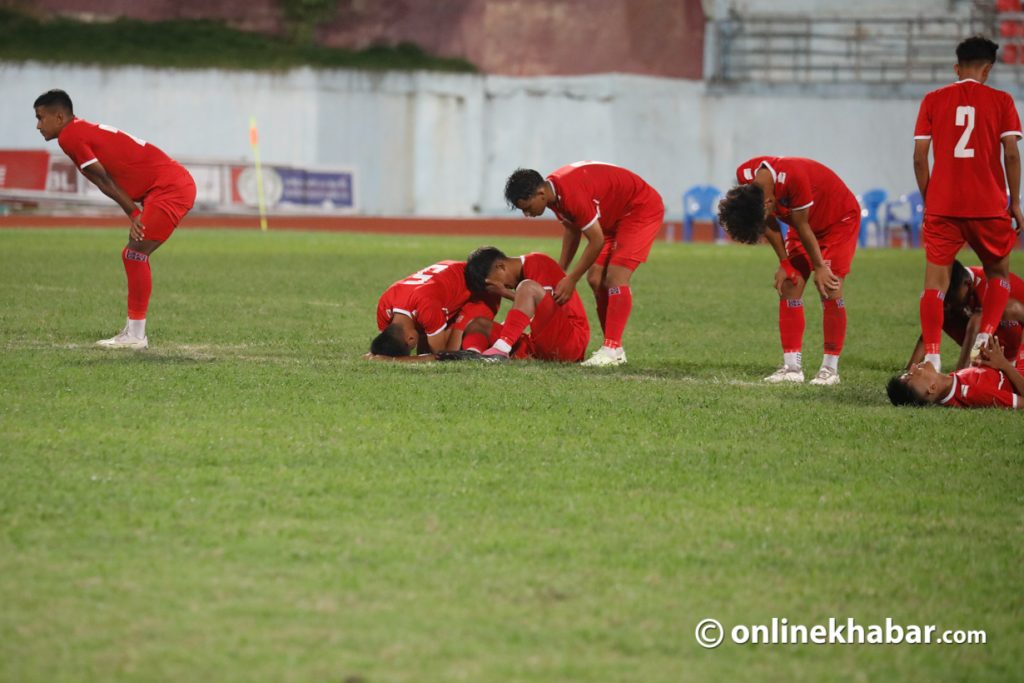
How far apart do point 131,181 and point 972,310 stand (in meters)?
5.84

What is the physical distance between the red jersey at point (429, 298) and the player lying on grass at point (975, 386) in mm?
3044

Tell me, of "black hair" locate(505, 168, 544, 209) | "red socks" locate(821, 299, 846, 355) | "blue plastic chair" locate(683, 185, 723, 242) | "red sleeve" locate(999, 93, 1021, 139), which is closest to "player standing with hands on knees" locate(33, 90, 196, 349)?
"black hair" locate(505, 168, 544, 209)

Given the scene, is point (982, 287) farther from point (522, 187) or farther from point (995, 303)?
point (522, 187)

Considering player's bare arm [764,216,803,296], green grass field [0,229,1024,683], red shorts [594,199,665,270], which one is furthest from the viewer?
red shorts [594,199,665,270]

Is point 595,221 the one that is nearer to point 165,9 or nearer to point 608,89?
point 608,89

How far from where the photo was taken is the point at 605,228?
10.7m

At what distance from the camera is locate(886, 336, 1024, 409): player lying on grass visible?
8469 mm

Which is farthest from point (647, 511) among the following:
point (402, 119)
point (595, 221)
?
point (402, 119)

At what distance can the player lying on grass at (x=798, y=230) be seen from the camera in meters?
9.16

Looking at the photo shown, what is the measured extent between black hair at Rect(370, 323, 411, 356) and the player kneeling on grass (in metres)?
0.53

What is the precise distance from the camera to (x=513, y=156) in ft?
136

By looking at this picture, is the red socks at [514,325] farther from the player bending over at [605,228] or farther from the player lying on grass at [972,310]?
the player lying on grass at [972,310]

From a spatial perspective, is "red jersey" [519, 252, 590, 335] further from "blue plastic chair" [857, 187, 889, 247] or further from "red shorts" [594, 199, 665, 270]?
"blue plastic chair" [857, 187, 889, 247]

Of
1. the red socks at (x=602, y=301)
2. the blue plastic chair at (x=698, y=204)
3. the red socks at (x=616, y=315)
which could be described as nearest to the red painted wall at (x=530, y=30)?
the blue plastic chair at (x=698, y=204)
